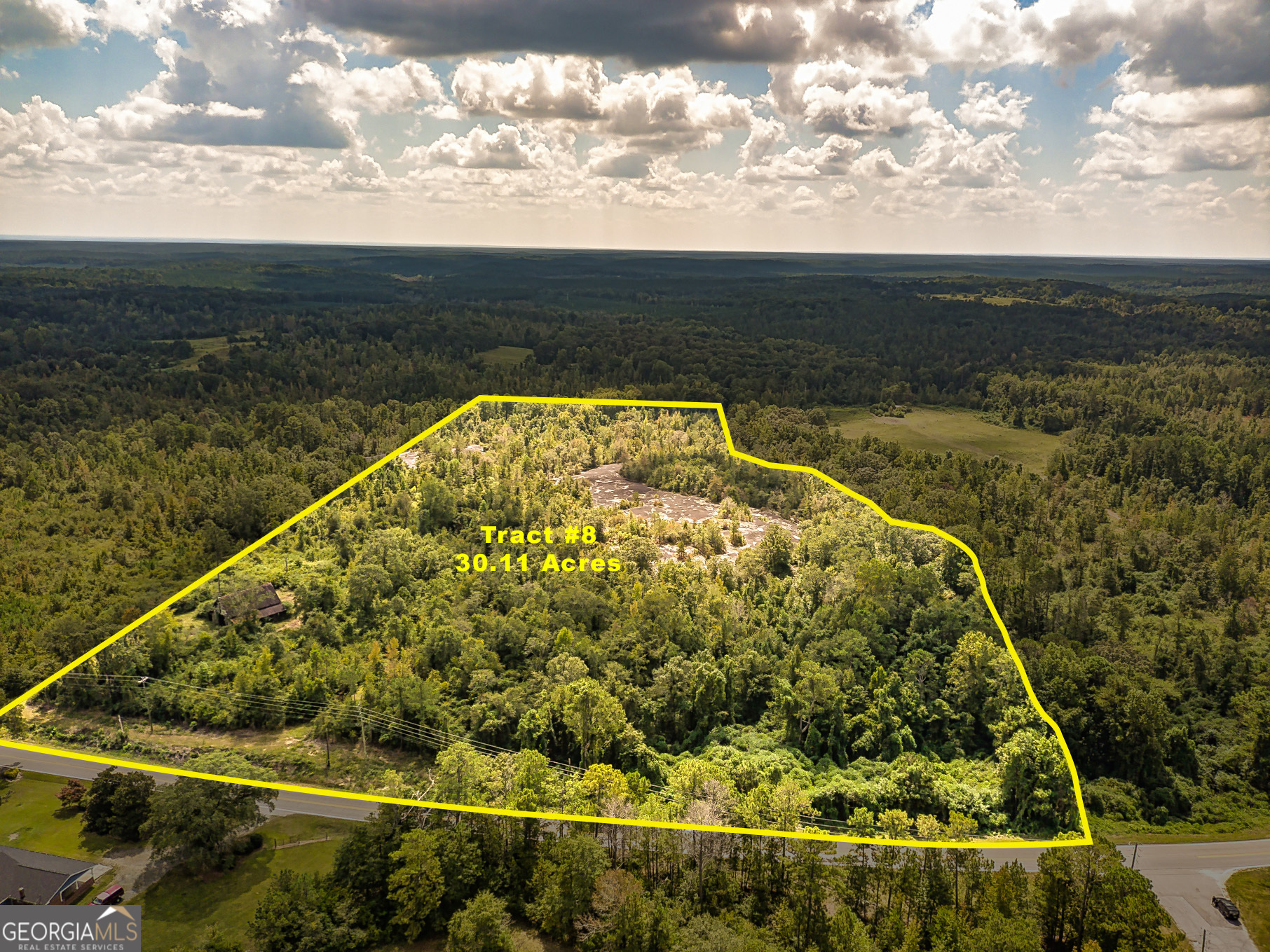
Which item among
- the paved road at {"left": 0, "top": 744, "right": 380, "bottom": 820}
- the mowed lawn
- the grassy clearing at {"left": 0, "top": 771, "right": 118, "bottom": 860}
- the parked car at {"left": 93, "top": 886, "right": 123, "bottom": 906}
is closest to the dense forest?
the grassy clearing at {"left": 0, "top": 771, "right": 118, "bottom": 860}

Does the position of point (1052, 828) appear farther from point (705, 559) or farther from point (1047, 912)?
point (1047, 912)

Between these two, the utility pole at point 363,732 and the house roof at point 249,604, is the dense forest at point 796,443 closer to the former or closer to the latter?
the house roof at point 249,604

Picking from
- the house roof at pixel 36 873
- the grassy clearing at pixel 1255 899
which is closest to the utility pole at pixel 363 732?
the house roof at pixel 36 873

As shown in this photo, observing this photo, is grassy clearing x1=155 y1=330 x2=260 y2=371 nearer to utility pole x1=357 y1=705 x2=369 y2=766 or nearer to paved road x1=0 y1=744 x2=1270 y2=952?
paved road x1=0 y1=744 x2=1270 y2=952

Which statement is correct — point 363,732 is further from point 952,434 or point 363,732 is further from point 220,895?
point 952,434

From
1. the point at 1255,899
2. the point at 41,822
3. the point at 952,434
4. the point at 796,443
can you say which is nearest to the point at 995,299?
the point at 952,434
